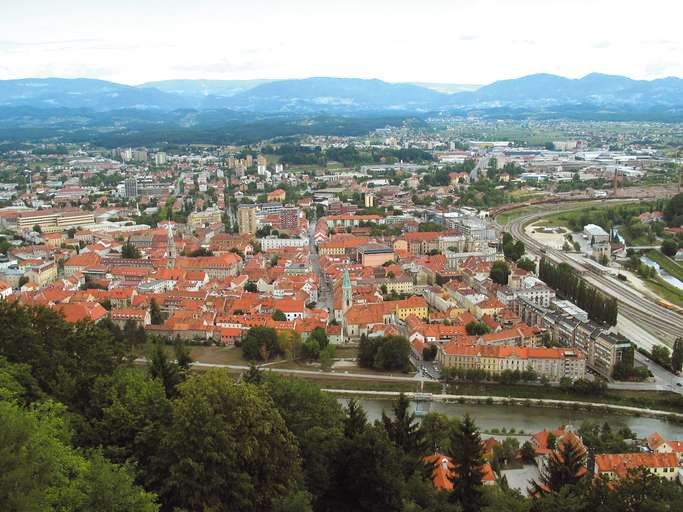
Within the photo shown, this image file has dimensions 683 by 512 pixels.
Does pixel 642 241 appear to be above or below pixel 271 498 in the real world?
below

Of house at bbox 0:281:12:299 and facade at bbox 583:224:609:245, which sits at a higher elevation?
house at bbox 0:281:12:299

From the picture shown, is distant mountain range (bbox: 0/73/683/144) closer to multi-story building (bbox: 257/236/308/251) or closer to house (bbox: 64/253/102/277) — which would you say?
multi-story building (bbox: 257/236/308/251)

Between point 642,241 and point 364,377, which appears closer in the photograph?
point 364,377

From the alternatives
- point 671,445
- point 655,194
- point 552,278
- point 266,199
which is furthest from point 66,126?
point 671,445

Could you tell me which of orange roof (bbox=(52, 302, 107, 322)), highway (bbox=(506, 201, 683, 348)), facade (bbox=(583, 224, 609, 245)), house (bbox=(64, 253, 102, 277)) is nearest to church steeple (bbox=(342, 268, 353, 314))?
orange roof (bbox=(52, 302, 107, 322))

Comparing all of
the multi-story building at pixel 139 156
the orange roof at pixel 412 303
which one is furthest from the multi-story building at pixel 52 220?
the multi-story building at pixel 139 156

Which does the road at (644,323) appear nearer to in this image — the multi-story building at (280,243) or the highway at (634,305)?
the highway at (634,305)

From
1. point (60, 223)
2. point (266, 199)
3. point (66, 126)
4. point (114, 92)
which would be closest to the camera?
point (60, 223)

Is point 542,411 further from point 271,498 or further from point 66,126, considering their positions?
point 66,126
